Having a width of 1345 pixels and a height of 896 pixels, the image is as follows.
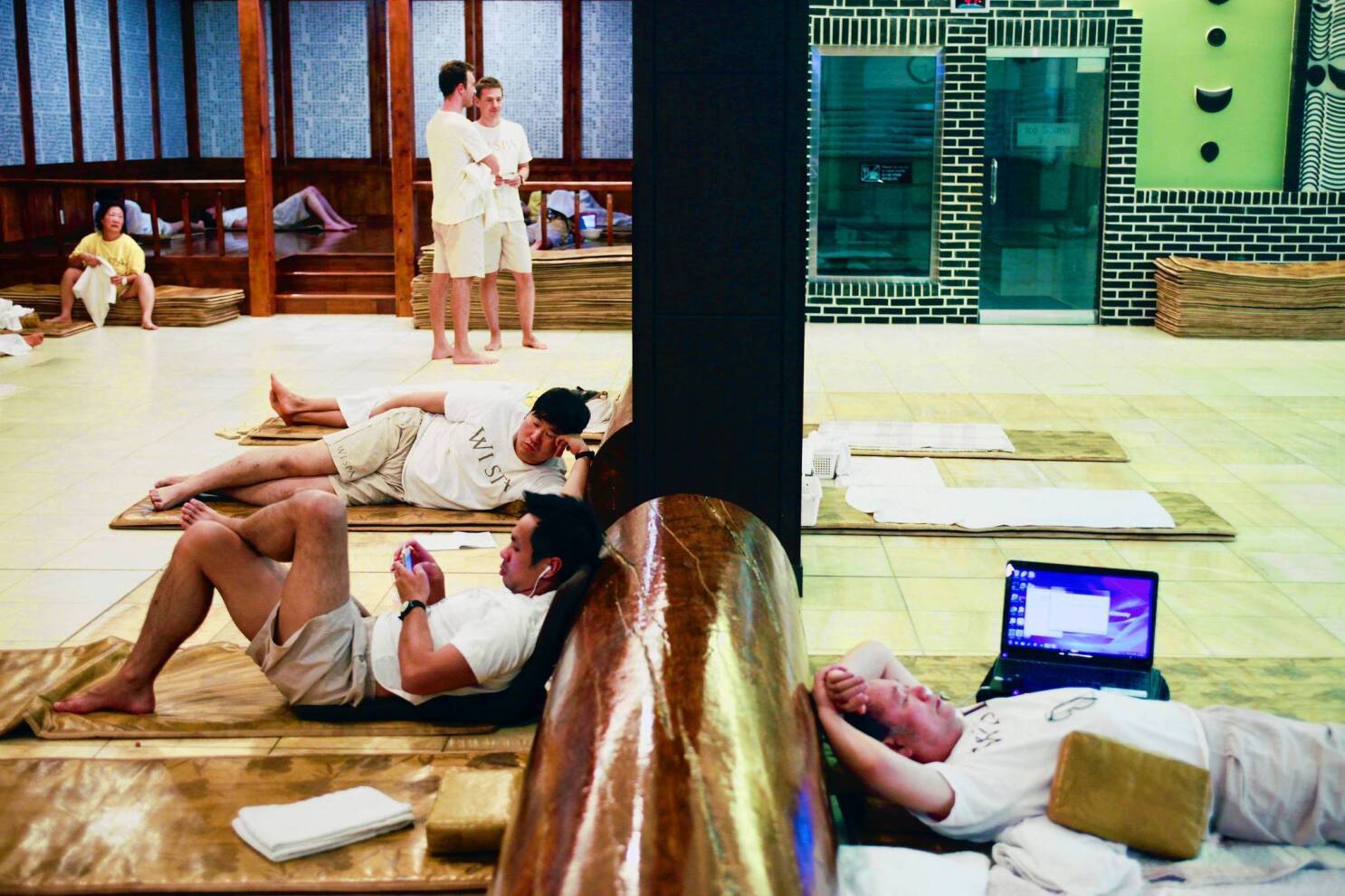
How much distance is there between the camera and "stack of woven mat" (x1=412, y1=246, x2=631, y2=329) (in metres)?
11.5

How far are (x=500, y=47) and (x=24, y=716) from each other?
12212 millimetres

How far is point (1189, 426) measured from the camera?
26.2 feet

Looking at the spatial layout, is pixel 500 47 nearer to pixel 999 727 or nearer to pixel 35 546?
pixel 35 546

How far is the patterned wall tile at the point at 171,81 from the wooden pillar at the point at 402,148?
4329 mm

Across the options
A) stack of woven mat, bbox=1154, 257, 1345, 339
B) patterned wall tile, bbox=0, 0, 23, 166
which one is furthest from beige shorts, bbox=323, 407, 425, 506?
patterned wall tile, bbox=0, 0, 23, 166

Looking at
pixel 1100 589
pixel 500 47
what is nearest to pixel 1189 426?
pixel 1100 589

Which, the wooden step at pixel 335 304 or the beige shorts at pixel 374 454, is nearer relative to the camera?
the beige shorts at pixel 374 454

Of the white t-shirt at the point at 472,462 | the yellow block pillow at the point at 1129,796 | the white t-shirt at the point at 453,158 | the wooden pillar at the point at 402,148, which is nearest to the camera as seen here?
the yellow block pillow at the point at 1129,796

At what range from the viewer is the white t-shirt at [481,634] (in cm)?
366

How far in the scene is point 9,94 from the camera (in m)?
12.4

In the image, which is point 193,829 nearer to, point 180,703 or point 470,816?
point 470,816

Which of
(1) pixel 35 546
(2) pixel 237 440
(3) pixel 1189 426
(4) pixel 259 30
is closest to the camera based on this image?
(1) pixel 35 546

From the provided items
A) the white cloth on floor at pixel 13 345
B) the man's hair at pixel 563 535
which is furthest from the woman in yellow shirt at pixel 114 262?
the man's hair at pixel 563 535

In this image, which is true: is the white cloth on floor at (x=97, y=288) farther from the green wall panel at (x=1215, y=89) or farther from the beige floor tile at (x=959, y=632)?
the beige floor tile at (x=959, y=632)
